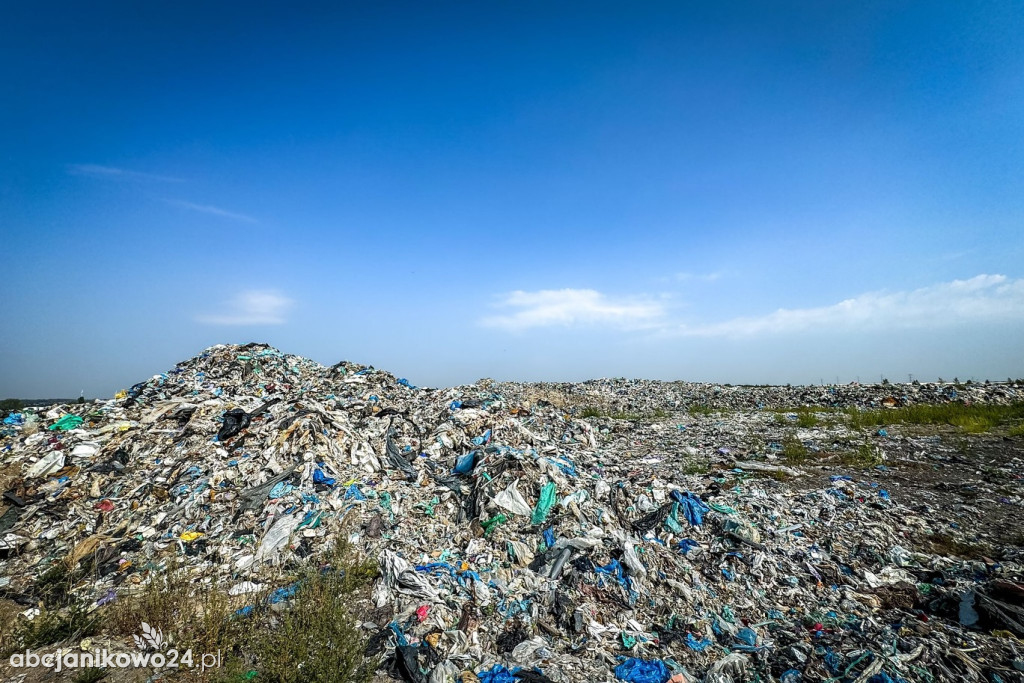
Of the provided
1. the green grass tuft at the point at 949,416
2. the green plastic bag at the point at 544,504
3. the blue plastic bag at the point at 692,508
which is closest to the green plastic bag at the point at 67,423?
the green plastic bag at the point at 544,504

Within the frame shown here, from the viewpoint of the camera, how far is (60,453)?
704 centimetres

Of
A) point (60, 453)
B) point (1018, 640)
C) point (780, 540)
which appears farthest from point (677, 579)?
point (60, 453)

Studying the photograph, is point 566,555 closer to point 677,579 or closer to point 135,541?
point 677,579

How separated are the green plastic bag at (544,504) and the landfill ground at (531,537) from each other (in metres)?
0.03

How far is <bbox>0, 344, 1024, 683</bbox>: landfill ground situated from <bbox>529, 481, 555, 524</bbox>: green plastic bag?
0.10 ft

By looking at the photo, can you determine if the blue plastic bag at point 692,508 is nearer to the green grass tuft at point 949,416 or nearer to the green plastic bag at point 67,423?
the green grass tuft at point 949,416

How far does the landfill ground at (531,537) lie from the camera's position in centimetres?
364

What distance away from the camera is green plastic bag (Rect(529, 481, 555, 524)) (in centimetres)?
561

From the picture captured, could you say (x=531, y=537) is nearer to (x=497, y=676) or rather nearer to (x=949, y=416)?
(x=497, y=676)

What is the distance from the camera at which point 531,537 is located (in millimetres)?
5352

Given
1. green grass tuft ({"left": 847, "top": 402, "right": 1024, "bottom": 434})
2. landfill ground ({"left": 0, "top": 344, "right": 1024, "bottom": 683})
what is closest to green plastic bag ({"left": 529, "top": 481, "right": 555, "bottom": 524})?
landfill ground ({"left": 0, "top": 344, "right": 1024, "bottom": 683})

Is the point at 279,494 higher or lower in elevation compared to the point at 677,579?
higher

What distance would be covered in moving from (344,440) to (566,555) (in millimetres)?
4485

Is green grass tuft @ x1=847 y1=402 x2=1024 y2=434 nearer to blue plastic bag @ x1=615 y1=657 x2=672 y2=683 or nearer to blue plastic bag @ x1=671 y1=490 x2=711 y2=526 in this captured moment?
blue plastic bag @ x1=671 y1=490 x2=711 y2=526
